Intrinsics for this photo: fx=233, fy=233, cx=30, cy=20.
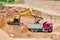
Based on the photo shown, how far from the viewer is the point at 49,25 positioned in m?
22.1

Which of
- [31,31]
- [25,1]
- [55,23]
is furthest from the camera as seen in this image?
[25,1]

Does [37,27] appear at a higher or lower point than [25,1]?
lower

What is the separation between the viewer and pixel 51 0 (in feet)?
119

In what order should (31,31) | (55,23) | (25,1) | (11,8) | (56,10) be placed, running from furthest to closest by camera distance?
1. (25,1)
2. (56,10)
3. (11,8)
4. (55,23)
5. (31,31)

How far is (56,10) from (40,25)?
9950 mm

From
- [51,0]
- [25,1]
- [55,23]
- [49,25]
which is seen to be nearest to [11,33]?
[49,25]

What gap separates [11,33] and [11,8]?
28.5 feet

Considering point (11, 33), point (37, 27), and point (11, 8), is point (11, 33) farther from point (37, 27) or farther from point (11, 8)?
point (11, 8)

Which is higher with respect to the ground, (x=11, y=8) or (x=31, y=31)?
(x=11, y=8)

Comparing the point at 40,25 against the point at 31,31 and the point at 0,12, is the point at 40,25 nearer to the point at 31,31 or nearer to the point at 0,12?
the point at 31,31

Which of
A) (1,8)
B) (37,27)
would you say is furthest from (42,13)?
(37,27)

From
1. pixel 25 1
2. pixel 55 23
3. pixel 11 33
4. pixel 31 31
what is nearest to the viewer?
pixel 11 33

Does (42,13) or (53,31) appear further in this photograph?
(42,13)

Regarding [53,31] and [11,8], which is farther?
[11,8]
